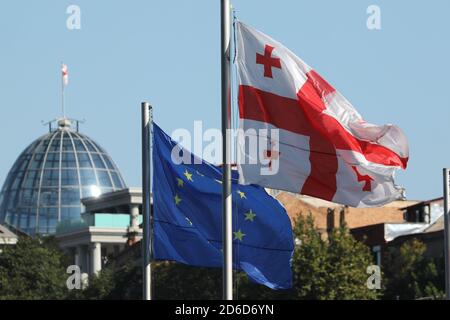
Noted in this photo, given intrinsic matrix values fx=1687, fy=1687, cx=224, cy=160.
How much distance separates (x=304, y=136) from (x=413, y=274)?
69.1 meters

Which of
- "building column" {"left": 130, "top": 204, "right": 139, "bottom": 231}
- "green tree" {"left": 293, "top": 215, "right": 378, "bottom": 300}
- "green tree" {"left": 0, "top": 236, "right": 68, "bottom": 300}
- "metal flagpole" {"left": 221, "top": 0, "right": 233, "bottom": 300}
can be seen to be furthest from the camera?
"building column" {"left": 130, "top": 204, "right": 139, "bottom": 231}

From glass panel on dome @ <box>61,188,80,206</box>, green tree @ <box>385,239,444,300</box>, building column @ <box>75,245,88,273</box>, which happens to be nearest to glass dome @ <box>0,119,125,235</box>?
glass panel on dome @ <box>61,188,80,206</box>

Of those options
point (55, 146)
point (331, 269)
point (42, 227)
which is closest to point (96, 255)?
point (42, 227)

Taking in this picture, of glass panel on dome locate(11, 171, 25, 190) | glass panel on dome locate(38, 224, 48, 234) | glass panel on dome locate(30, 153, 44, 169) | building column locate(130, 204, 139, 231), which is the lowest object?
building column locate(130, 204, 139, 231)

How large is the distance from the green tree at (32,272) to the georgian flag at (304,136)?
82522mm

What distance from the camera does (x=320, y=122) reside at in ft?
74.6

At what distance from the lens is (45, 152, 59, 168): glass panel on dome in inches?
7751

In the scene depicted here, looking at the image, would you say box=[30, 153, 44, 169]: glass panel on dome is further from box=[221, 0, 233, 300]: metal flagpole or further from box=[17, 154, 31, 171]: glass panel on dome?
box=[221, 0, 233, 300]: metal flagpole

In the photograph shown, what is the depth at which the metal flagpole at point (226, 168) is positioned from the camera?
21891 mm

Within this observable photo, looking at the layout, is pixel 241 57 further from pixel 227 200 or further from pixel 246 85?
pixel 227 200

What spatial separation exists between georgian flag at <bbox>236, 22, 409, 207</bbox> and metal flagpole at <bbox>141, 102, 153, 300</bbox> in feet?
7.89
